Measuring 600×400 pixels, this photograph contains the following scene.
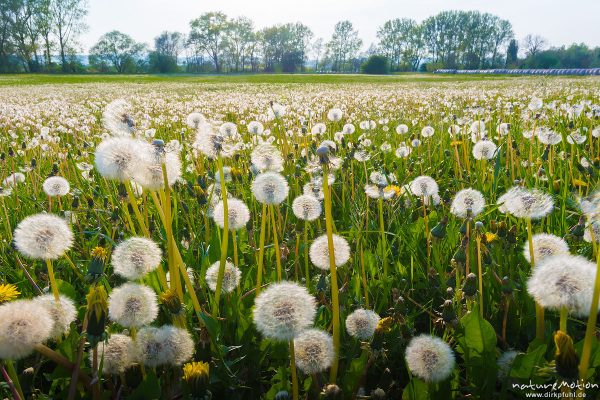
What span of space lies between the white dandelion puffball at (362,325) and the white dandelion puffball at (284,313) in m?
0.27

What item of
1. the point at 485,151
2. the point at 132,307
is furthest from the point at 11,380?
the point at 485,151

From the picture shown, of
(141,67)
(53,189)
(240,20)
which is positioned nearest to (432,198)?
(53,189)

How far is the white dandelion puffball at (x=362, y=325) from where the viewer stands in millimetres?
1362

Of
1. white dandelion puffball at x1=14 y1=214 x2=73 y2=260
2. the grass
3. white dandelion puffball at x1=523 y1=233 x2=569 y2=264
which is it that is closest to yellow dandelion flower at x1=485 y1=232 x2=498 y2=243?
white dandelion puffball at x1=523 y1=233 x2=569 y2=264

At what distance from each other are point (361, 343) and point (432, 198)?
1.37 m

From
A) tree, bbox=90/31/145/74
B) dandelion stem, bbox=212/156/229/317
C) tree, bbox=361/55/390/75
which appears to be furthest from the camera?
tree, bbox=90/31/145/74

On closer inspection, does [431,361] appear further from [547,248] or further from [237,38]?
[237,38]

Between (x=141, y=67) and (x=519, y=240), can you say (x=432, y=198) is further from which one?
(x=141, y=67)

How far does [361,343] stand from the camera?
4.54 feet

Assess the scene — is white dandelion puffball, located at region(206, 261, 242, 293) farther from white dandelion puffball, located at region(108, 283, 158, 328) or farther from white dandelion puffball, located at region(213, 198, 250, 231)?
white dandelion puffball, located at region(108, 283, 158, 328)

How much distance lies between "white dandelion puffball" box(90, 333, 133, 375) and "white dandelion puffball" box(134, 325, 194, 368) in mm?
21

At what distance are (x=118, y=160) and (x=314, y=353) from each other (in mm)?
773

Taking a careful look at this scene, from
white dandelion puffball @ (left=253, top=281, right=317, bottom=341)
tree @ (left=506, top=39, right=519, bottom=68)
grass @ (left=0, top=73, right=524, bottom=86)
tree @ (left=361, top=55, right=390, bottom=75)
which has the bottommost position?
white dandelion puffball @ (left=253, top=281, right=317, bottom=341)

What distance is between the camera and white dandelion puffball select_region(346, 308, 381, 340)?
136 centimetres
